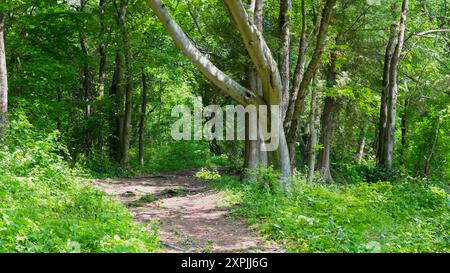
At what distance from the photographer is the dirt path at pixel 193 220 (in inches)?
267

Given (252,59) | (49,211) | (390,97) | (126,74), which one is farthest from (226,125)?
(49,211)

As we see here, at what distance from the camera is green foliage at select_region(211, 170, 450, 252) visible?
21.4 feet

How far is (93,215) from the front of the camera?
7.27m

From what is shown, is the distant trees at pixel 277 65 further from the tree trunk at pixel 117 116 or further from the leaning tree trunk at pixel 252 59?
the leaning tree trunk at pixel 252 59

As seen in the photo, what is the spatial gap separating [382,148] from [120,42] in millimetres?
11358

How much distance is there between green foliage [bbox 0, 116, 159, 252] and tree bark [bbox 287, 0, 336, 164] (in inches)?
208

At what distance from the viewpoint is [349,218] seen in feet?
27.6

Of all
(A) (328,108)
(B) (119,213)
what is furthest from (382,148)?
(B) (119,213)

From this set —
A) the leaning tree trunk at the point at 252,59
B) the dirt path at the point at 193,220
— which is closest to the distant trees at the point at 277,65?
the leaning tree trunk at the point at 252,59

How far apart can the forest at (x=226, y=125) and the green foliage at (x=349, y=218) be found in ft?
0.16

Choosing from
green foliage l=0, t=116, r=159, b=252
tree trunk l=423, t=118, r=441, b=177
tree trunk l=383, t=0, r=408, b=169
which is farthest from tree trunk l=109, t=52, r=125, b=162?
tree trunk l=423, t=118, r=441, b=177

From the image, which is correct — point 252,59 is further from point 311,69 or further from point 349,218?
point 349,218
